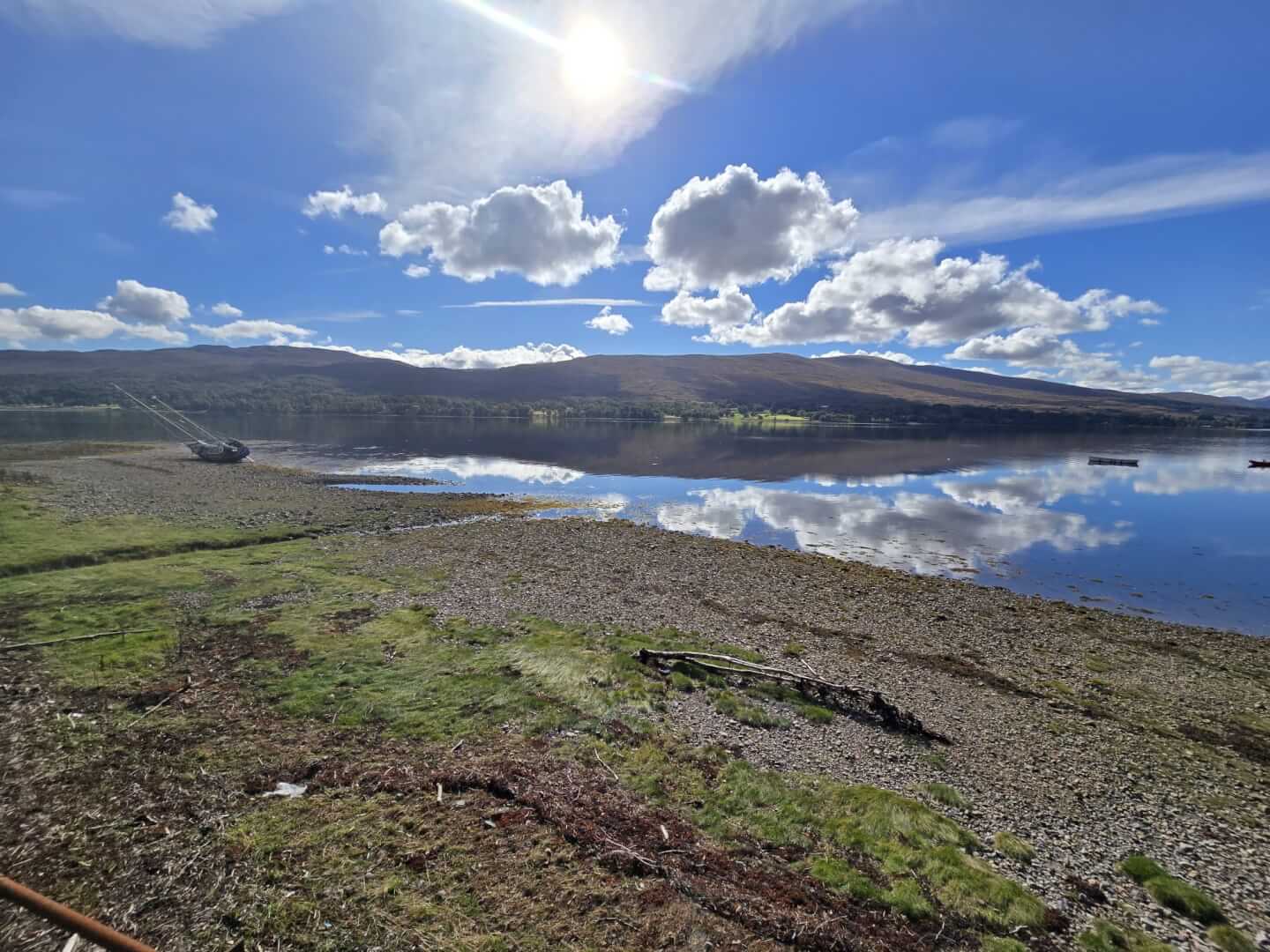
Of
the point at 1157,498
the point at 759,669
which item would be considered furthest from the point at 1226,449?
the point at 759,669

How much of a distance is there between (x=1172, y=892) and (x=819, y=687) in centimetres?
806

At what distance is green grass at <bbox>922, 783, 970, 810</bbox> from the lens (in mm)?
11624

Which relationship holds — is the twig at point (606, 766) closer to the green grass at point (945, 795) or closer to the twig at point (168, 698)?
the green grass at point (945, 795)

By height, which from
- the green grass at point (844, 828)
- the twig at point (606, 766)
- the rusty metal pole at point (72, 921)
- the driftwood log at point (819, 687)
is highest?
the rusty metal pole at point (72, 921)

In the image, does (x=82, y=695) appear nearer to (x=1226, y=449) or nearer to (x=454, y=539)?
(x=454, y=539)

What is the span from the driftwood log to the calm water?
22204mm

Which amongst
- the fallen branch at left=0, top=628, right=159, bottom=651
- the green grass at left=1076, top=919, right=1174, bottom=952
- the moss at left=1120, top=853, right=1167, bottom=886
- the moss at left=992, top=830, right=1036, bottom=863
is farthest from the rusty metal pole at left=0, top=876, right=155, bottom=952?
the fallen branch at left=0, top=628, right=159, bottom=651

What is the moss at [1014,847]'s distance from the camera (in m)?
10.1

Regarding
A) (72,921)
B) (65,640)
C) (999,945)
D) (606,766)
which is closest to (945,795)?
(999,945)

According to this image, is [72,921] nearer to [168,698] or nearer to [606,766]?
[606,766]

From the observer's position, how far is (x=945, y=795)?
465 inches

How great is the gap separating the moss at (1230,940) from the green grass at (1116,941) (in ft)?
3.09

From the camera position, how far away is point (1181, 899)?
30.4 ft

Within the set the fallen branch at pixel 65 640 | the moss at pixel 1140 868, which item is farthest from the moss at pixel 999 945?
the fallen branch at pixel 65 640
